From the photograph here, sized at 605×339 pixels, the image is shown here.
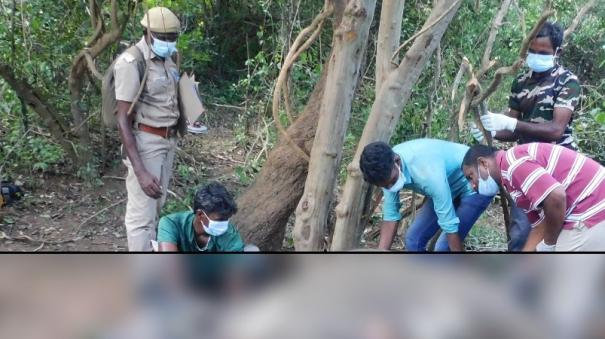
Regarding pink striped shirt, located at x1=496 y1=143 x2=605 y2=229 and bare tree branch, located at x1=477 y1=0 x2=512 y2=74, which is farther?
bare tree branch, located at x1=477 y1=0 x2=512 y2=74

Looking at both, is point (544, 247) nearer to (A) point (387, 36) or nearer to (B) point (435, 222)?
(B) point (435, 222)

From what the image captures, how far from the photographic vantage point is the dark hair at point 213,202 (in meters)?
2.38

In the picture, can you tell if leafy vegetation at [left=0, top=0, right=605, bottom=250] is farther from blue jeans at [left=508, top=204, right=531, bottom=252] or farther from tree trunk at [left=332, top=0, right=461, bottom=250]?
blue jeans at [left=508, top=204, right=531, bottom=252]

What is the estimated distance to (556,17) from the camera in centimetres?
260

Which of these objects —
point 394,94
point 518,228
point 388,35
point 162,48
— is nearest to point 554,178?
point 518,228

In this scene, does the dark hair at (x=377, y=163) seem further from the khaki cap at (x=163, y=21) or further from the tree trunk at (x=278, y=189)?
the khaki cap at (x=163, y=21)

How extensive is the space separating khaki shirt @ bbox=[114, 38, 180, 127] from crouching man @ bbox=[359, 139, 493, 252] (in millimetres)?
728

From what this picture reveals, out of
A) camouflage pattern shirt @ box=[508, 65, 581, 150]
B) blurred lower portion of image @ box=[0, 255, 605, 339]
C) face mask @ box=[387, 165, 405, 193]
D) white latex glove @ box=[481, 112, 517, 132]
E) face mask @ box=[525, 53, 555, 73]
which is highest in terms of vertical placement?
face mask @ box=[525, 53, 555, 73]

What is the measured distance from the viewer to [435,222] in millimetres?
2590

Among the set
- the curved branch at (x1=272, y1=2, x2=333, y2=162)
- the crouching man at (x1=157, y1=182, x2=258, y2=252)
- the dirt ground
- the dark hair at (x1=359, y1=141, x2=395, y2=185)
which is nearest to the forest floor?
the dirt ground

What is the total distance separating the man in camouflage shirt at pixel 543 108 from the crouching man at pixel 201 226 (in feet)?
3.10

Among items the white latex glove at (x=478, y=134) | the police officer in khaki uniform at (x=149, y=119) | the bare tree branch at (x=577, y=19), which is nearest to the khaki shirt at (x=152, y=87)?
the police officer in khaki uniform at (x=149, y=119)

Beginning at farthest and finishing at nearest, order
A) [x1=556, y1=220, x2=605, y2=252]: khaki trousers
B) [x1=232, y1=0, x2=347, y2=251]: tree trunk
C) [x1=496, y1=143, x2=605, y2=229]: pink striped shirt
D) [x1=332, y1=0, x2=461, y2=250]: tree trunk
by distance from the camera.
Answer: [x1=232, y1=0, x2=347, y2=251]: tree trunk, [x1=332, y1=0, x2=461, y2=250]: tree trunk, [x1=556, y1=220, x2=605, y2=252]: khaki trousers, [x1=496, y1=143, x2=605, y2=229]: pink striped shirt

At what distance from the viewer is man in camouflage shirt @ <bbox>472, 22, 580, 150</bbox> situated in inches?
97.0
